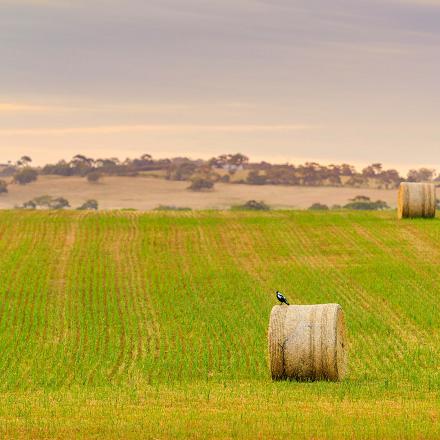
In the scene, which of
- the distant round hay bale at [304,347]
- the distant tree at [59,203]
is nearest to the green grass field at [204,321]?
the distant round hay bale at [304,347]

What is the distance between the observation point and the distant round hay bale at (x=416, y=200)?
55.5 metres

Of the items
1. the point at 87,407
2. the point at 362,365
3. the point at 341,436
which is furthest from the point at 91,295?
the point at 341,436

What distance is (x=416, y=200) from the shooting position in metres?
56.2

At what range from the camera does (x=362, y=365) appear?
2950 centimetres

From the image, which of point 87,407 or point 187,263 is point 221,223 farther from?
point 87,407

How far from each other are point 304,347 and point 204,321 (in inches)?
438

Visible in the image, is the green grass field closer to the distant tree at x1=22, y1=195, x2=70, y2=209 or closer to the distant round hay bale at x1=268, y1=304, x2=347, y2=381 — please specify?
the distant round hay bale at x1=268, y1=304, x2=347, y2=381

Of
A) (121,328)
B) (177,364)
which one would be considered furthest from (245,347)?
(121,328)

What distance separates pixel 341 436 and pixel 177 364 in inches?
476

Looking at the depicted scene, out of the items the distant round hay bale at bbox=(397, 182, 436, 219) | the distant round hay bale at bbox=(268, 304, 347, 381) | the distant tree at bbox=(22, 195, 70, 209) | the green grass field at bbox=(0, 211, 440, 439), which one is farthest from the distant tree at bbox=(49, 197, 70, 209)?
the distant round hay bale at bbox=(268, 304, 347, 381)

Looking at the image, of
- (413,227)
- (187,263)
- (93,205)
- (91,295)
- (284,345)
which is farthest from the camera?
(93,205)

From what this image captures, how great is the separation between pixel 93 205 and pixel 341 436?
156048 mm

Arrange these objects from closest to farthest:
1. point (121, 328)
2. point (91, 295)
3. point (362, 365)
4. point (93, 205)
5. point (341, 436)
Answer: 1. point (341, 436)
2. point (362, 365)
3. point (121, 328)
4. point (91, 295)
5. point (93, 205)

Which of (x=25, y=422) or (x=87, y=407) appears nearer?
(x=25, y=422)
